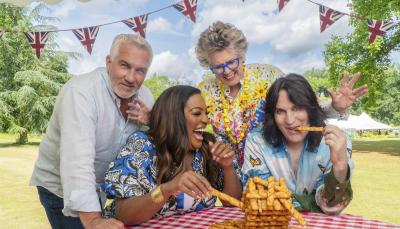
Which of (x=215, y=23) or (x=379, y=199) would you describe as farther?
(x=379, y=199)

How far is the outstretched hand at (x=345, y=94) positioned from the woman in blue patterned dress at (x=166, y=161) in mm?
809

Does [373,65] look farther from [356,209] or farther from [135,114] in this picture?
[135,114]

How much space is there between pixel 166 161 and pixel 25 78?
86.0ft

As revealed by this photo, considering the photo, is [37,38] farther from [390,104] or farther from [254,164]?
[390,104]

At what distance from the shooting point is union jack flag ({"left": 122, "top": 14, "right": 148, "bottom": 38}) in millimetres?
6291

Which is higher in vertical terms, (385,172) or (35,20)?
(35,20)

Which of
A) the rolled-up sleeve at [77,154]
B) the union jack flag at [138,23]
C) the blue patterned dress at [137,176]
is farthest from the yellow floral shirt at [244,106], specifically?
the union jack flag at [138,23]

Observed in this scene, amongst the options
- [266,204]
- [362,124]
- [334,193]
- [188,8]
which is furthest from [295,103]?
[362,124]

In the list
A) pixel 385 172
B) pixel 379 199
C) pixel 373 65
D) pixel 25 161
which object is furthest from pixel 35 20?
pixel 379 199

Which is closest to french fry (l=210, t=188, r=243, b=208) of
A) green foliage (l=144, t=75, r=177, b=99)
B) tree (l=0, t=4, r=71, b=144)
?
tree (l=0, t=4, r=71, b=144)

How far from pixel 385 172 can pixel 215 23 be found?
12957 millimetres

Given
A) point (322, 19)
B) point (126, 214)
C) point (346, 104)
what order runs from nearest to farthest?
point (126, 214), point (346, 104), point (322, 19)

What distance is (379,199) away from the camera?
387 inches

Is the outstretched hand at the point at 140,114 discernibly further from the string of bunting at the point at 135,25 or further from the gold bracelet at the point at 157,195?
the string of bunting at the point at 135,25
